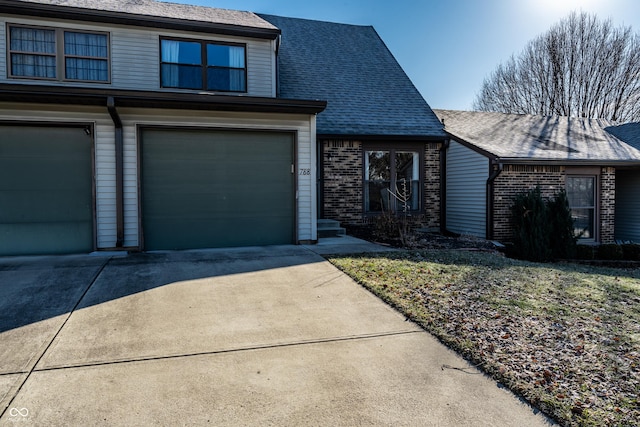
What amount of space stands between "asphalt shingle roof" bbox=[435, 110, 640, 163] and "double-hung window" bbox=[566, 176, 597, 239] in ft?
2.30

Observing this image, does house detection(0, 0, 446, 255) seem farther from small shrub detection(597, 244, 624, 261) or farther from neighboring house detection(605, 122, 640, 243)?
neighboring house detection(605, 122, 640, 243)

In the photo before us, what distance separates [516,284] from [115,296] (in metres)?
5.16

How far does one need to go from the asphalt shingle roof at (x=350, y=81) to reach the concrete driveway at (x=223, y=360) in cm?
744

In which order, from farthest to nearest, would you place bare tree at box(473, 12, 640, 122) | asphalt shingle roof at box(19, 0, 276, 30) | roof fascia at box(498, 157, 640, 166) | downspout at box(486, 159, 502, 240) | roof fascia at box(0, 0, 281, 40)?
bare tree at box(473, 12, 640, 122) < downspout at box(486, 159, 502, 240) < roof fascia at box(498, 157, 640, 166) < asphalt shingle roof at box(19, 0, 276, 30) < roof fascia at box(0, 0, 281, 40)

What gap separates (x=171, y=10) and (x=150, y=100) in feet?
14.8

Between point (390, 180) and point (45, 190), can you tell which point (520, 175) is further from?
point (45, 190)

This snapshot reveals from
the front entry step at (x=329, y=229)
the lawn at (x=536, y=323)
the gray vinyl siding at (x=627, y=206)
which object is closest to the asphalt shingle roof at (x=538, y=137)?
the gray vinyl siding at (x=627, y=206)

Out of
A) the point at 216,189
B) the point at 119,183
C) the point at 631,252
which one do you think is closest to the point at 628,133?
the point at 631,252

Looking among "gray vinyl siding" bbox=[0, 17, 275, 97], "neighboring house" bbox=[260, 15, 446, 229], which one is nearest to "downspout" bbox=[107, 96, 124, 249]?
"gray vinyl siding" bbox=[0, 17, 275, 97]

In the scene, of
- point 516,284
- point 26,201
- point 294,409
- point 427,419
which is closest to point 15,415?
point 294,409

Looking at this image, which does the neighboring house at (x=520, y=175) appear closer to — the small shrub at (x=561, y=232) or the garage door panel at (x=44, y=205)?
the small shrub at (x=561, y=232)

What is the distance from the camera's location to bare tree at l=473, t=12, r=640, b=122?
24.2 metres

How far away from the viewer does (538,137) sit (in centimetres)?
1355

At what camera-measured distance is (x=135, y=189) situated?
7824mm
